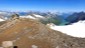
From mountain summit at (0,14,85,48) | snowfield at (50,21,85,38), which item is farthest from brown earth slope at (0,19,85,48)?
snowfield at (50,21,85,38)

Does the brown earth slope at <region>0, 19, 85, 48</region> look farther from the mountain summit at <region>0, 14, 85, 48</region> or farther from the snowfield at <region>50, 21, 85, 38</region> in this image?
the snowfield at <region>50, 21, 85, 38</region>

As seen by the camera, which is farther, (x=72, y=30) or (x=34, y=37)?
(x=72, y=30)

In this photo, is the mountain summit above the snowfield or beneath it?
above

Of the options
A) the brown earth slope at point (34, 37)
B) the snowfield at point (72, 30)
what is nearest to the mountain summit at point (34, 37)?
the brown earth slope at point (34, 37)

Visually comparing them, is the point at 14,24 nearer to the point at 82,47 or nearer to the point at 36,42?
the point at 36,42

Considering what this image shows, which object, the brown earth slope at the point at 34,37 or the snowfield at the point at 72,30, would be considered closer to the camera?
the brown earth slope at the point at 34,37

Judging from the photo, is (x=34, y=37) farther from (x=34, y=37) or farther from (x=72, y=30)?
(x=72, y=30)

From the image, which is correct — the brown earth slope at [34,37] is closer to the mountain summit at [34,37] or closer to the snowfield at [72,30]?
the mountain summit at [34,37]

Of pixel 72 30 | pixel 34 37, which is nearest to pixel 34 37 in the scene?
pixel 34 37
